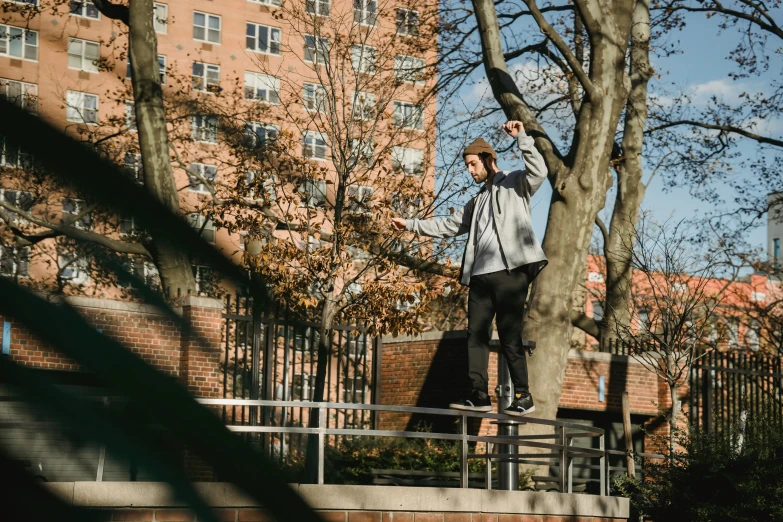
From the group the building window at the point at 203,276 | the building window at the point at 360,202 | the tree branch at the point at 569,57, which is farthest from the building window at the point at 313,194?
the building window at the point at 203,276

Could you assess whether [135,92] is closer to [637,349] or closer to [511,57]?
[511,57]

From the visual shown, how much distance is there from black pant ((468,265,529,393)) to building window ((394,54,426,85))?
34.7 ft

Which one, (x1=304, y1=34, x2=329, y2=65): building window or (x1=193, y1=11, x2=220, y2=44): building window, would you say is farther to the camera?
(x1=193, y1=11, x2=220, y2=44): building window

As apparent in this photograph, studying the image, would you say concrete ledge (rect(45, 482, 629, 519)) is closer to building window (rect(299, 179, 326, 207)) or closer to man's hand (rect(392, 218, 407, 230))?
man's hand (rect(392, 218, 407, 230))

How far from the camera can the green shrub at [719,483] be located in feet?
34.4

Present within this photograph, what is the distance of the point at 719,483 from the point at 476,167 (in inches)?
220

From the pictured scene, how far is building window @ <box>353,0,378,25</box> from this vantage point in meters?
17.6

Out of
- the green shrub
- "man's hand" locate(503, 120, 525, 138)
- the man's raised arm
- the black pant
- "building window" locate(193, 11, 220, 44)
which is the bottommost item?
the green shrub

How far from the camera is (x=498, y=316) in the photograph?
25.7 feet

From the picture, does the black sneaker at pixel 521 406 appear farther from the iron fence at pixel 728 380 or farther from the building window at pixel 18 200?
the iron fence at pixel 728 380

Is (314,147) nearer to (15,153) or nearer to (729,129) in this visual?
(729,129)

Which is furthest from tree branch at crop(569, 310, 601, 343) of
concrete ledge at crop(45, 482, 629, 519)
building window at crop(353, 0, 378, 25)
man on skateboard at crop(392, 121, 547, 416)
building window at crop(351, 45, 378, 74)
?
man on skateboard at crop(392, 121, 547, 416)

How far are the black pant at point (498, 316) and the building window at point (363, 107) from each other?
9.22m

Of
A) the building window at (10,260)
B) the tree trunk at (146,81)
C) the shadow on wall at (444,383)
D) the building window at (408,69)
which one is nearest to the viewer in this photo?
the building window at (10,260)
